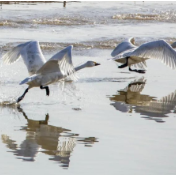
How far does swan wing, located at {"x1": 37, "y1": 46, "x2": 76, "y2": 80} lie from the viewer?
10641 millimetres

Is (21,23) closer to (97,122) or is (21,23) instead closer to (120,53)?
(120,53)

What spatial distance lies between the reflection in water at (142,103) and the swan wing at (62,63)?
3.79ft

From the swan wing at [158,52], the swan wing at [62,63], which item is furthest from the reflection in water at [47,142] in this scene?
the swan wing at [158,52]

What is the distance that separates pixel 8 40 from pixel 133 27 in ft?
24.8

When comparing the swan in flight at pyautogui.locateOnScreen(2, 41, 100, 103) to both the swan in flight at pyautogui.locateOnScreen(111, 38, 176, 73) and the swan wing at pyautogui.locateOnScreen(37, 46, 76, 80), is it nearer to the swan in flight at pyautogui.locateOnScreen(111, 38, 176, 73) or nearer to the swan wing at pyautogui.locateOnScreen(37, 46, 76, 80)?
the swan wing at pyautogui.locateOnScreen(37, 46, 76, 80)

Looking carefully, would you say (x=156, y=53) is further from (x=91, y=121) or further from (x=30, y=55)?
(x=91, y=121)

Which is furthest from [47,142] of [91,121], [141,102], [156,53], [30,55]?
[156,53]

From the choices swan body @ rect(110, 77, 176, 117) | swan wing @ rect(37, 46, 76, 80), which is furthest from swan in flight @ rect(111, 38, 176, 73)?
swan wing @ rect(37, 46, 76, 80)

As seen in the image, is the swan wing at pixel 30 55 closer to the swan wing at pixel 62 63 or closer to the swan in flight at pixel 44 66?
the swan in flight at pixel 44 66

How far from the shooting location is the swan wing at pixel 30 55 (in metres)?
11.6

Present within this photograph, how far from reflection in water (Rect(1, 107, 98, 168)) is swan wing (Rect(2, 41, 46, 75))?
5.86 ft

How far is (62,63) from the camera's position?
10750 millimetres

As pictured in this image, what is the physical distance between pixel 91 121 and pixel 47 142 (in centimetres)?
136

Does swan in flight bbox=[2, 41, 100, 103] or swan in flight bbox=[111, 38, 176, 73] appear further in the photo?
swan in flight bbox=[111, 38, 176, 73]
